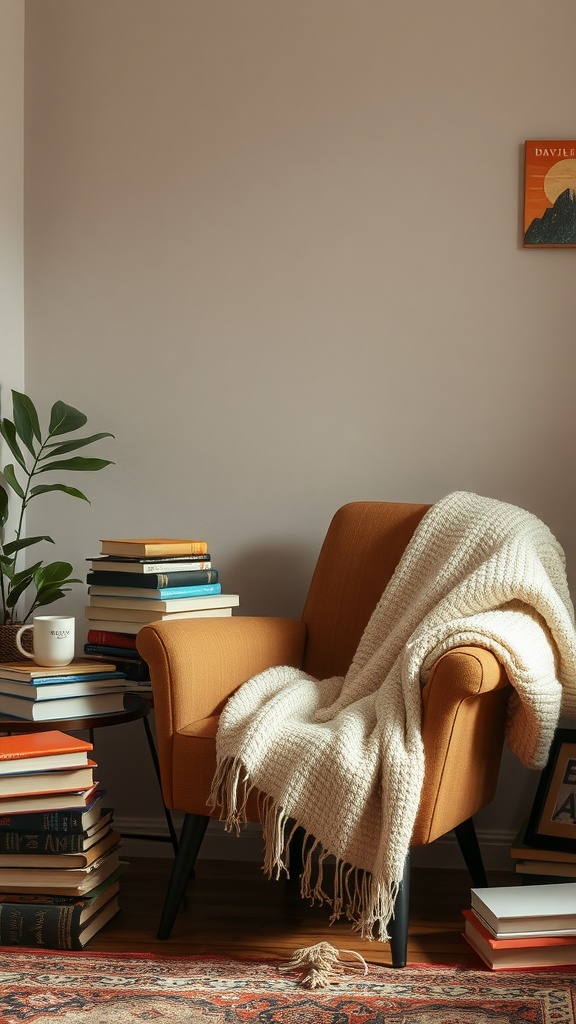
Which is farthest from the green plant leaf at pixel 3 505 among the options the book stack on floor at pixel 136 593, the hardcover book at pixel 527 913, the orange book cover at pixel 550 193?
the orange book cover at pixel 550 193

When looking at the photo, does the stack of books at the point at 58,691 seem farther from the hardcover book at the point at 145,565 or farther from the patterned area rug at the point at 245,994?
the patterned area rug at the point at 245,994

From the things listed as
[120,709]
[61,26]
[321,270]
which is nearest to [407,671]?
[120,709]

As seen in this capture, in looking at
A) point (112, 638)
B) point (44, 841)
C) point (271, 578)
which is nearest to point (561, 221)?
point (271, 578)

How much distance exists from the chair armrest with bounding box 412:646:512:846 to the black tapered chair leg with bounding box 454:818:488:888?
1.12ft

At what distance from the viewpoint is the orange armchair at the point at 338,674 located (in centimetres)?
169

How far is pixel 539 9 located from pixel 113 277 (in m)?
1.36

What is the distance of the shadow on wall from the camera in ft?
8.63

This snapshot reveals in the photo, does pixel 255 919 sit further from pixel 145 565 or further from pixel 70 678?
pixel 145 565

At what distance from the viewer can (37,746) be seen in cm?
182

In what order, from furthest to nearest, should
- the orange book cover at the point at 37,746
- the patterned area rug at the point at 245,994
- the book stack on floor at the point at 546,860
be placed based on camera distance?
the book stack on floor at the point at 546,860
the orange book cover at the point at 37,746
the patterned area rug at the point at 245,994

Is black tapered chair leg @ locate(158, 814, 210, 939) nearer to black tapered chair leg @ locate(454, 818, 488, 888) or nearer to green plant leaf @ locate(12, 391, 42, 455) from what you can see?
black tapered chair leg @ locate(454, 818, 488, 888)

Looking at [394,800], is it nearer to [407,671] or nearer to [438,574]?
[407,671]

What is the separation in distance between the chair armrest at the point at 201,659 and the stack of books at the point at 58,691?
0.14 metres

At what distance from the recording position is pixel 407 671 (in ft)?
5.84
